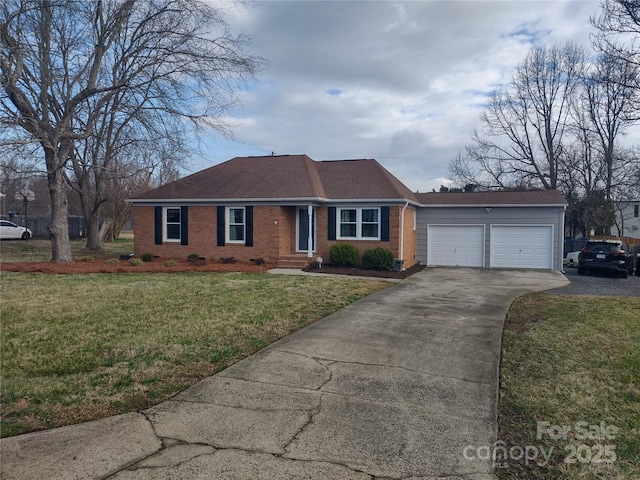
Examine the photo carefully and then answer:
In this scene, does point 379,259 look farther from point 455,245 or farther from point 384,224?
point 455,245

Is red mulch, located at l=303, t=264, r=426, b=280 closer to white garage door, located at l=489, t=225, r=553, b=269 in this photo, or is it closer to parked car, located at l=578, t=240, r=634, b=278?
white garage door, located at l=489, t=225, r=553, b=269

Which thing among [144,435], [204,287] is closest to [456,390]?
[144,435]

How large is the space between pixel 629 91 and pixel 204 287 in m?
15.3

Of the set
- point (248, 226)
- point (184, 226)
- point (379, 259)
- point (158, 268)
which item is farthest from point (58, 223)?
point (379, 259)

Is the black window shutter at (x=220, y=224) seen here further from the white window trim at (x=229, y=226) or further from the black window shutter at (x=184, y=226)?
the black window shutter at (x=184, y=226)

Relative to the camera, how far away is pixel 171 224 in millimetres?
19312

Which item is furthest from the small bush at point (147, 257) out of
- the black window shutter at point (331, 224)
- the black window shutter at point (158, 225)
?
the black window shutter at point (331, 224)

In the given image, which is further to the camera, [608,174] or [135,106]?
[608,174]

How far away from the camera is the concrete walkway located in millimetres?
3246

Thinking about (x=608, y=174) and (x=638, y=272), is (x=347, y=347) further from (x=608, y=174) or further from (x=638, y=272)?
(x=608, y=174)

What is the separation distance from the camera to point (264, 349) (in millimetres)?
6137

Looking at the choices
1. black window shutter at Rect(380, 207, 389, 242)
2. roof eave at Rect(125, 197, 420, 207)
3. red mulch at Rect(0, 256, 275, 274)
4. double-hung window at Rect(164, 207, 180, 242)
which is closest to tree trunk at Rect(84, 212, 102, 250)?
roof eave at Rect(125, 197, 420, 207)

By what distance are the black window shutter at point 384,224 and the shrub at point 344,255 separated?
1178 mm

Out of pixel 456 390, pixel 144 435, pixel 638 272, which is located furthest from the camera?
pixel 638 272
